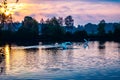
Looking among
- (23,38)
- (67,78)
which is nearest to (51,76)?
(67,78)

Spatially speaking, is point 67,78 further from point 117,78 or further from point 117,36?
point 117,36

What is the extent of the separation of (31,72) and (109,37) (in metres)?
124

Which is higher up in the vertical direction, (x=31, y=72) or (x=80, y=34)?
(x=80, y=34)

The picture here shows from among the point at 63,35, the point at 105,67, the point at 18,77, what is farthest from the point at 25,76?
the point at 63,35

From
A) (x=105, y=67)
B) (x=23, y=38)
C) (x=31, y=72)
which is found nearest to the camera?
(x=31, y=72)

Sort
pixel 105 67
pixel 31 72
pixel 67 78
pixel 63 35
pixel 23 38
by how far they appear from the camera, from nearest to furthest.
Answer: pixel 67 78
pixel 31 72
pixel 105 67
pixel 23 38
pixel 63 35

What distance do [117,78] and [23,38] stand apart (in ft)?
362

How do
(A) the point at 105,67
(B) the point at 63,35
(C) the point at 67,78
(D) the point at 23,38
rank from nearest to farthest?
(C) the point at 67,78 → (A) the point at 105,67 → (D) the point at 23,38 → (B) the point at 63,35

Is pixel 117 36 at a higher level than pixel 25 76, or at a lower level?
higher

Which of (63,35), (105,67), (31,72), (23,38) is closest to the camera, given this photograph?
(31,72)

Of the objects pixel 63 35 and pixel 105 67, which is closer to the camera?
pixel 105 67

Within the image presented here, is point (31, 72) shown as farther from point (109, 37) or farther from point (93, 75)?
point (109, 37)

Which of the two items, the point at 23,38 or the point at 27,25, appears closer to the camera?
the point at 23,38

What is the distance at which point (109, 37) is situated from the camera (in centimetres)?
15800
